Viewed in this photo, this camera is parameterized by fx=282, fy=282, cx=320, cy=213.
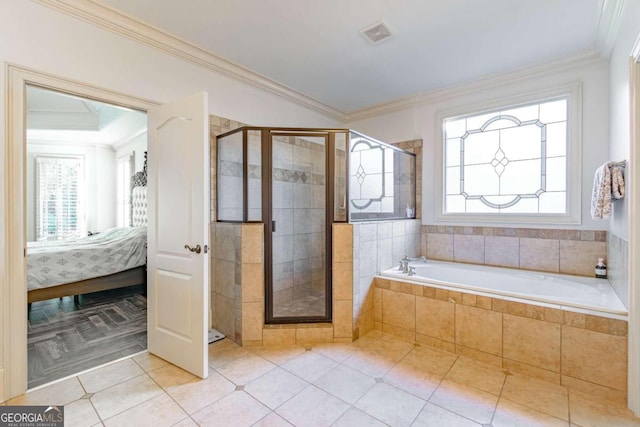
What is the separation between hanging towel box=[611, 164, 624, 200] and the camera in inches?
71.5

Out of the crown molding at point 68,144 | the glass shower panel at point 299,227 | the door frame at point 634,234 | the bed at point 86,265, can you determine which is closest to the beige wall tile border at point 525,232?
the door frame at point 634,234

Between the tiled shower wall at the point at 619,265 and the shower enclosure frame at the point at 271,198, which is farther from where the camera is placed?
the shower enclosure frame at the point at 271,198

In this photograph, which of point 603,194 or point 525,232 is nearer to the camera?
point 603,194

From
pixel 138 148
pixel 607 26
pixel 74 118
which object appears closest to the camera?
pixel 607 26

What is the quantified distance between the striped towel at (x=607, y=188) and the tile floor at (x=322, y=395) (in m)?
1.21

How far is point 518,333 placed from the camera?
78.7 inches

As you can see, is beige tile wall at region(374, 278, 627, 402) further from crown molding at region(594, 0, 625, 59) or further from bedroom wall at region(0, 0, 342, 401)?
bedroom wall at region(0, 0, 342, 401)

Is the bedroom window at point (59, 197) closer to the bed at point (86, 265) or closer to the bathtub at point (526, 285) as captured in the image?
the bed at point (86, 265)

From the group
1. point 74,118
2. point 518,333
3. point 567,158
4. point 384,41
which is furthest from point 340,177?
point 74,118

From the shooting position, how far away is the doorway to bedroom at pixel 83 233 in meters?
2.45

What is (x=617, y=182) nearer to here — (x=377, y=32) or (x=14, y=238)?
(x=377, y=32)

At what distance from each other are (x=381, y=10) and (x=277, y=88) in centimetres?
151

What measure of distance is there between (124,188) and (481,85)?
6142 millimetres

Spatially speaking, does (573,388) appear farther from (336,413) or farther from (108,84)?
(108,84)
